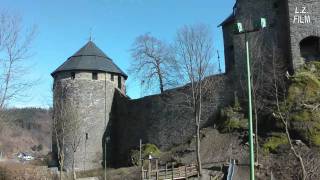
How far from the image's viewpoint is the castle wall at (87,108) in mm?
38031

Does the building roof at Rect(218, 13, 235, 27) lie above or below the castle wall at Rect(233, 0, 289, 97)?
above

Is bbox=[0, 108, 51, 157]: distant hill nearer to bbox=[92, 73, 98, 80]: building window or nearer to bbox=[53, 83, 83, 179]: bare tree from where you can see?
bbox=[92, 73, 98, 80]: building window

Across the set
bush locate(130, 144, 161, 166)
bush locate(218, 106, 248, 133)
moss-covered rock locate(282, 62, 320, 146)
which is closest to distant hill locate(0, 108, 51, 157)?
bush locate(130, 144, 161, 166)

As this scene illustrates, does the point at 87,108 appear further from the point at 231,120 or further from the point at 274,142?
the point at 274,142

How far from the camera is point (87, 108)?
3884 centimetres

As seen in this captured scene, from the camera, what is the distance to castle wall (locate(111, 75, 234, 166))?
32781 mm

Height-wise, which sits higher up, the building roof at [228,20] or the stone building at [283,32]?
the building roof at [228,20]

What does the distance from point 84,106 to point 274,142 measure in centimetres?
1681

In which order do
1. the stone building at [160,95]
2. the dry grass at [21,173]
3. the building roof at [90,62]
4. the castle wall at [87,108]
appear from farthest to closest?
the building roof at [90,62]
the castle wall at [87,108]
the stone building at [160,95]
the dry grass at [21,173]

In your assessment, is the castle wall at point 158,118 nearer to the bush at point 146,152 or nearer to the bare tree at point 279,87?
the bush at point 146,152

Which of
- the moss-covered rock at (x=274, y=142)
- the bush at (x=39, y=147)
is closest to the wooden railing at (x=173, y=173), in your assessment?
the moss-covered rock at (x=274, y=142)

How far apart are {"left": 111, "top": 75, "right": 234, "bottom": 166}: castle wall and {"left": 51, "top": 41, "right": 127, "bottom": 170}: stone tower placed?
101 cm

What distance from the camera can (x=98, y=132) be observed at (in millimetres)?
39000

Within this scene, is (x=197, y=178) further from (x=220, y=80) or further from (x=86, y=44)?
(x=86, y=44)
